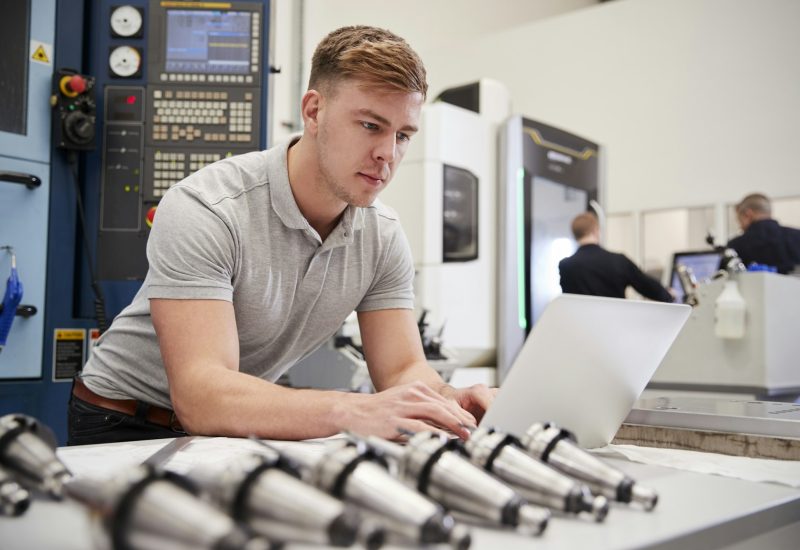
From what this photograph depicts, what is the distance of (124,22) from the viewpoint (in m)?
2.22

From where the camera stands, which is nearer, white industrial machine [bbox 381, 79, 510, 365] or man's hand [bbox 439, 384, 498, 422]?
man's hand [bbox 439, 384, 498, 422]

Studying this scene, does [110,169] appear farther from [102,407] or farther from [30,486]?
[30,486]

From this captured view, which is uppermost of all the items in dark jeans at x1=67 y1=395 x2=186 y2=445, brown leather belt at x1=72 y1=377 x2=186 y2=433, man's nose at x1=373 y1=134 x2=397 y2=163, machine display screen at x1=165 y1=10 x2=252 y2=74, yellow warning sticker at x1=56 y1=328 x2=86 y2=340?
machine display screen at x1=165 y1=10 x2=252 y2=74

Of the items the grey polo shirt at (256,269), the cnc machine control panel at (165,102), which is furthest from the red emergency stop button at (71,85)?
the grey polo shirt at (256,269)

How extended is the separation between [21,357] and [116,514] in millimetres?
1831

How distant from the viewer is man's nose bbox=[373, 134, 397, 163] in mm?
1325

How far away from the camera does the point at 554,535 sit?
58 cm

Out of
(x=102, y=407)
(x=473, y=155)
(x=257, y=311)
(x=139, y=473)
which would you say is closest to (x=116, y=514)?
(x=139, y=473)

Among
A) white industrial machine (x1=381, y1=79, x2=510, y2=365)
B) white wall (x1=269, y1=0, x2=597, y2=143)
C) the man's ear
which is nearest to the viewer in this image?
the man's ear

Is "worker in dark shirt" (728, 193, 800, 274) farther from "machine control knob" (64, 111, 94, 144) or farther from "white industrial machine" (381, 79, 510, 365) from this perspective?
"machine control knob" (64, 111, 94, 144)

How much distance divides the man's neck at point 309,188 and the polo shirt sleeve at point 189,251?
0.19 meters

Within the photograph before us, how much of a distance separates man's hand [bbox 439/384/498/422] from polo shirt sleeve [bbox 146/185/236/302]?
1.33 ft

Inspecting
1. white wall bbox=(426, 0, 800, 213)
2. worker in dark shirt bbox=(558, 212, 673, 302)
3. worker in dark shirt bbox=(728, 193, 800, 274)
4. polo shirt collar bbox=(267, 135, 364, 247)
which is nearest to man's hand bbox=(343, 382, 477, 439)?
polo shirt collar bbox=(267, 135, 364, 247)

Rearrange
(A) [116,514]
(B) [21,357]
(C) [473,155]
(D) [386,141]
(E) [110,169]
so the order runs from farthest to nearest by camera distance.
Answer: (C) [473,155], (E) [110,169], (B) [21,357], (D) [386,141], (A) [116,514]
